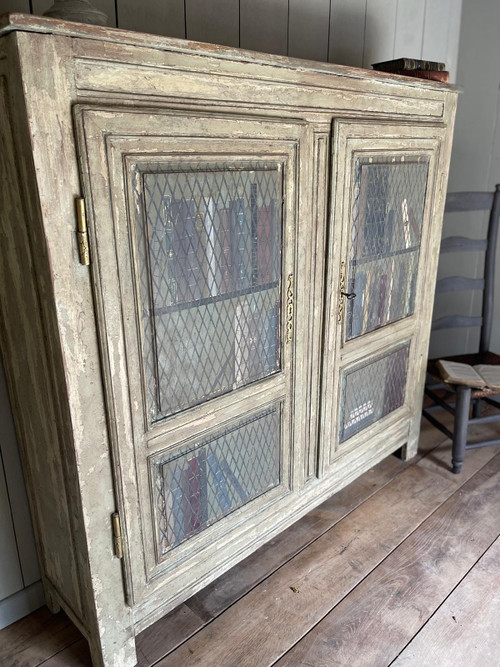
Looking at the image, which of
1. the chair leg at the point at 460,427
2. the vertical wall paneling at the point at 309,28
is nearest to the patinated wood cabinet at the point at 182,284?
the vertical wall paneling at the point at 309,28

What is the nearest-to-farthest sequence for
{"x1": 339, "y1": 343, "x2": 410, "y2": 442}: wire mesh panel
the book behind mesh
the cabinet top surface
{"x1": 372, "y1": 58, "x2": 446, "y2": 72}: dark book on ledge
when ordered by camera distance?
the cabinet top surface → {"x1": 372, "y1": 58, "x2": 446, "y2": 72}: dark book on ledge → {"x1": 339, "y1": 343, "x2": 410, "y2": 442}: wire mesh panel → the book behind mesh

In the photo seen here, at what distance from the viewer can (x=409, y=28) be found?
7.85 ft

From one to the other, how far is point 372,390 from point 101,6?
5.03ft

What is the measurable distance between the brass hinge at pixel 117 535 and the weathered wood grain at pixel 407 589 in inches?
23.0

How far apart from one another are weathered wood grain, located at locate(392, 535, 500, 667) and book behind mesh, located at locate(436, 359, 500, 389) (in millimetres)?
701

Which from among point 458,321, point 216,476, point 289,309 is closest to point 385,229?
point 289,309

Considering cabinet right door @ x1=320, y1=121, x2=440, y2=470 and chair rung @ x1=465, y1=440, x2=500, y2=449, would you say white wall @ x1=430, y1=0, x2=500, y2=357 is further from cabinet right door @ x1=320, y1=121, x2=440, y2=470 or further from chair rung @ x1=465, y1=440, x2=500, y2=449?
cabinet right door @ x1=320, y1=121, x2=440, y2=470

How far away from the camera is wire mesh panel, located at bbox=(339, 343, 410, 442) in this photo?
195 cm

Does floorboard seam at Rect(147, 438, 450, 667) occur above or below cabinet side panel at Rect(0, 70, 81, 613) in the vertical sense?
below

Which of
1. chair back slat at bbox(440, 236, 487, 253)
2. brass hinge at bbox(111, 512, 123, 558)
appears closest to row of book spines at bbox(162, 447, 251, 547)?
brass hinge at bbox(111, 512, 123, 558)

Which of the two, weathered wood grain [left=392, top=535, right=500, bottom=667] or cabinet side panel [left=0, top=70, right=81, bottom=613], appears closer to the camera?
cabinet side panel [left=0, top=70, right=81, bottom=613]

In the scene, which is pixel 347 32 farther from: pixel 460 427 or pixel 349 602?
pixel 349 602

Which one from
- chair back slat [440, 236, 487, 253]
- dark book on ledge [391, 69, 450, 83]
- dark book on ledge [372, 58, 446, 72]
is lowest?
chair back slat [440, 236, 487, 253]

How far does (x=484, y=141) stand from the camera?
2.71 m
